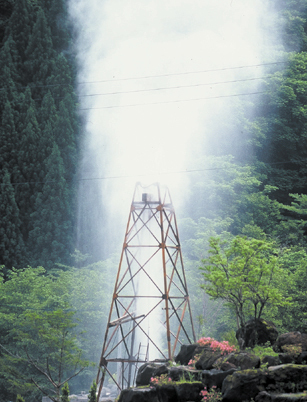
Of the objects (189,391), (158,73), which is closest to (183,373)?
(189,391)

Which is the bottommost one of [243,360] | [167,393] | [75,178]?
Answer: [167,393]

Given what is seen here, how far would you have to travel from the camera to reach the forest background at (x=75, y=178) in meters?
27.3

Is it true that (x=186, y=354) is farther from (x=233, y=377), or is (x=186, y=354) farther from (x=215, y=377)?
(x=233, y=377)

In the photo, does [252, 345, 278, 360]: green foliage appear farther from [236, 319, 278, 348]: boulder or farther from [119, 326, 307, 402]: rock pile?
[236, 319, 278, 348]: boulder

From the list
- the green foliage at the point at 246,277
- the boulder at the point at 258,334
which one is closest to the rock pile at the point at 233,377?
the boulder at the point at 258,334

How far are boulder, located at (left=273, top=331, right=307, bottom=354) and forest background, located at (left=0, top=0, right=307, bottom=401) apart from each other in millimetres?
12183

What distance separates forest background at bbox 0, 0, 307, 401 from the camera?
27.3m

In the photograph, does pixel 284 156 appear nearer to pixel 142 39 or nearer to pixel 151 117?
pixel 142 39

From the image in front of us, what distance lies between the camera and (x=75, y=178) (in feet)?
127

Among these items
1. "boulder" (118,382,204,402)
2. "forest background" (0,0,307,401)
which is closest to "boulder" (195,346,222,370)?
"boulder" (118,382,204,402)

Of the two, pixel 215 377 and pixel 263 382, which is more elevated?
pixel 215 377

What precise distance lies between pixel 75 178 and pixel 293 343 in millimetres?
28337

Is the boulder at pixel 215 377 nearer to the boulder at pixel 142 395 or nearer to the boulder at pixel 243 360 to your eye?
the boulder at pixel 243 360

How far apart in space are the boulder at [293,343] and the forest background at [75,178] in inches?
480
